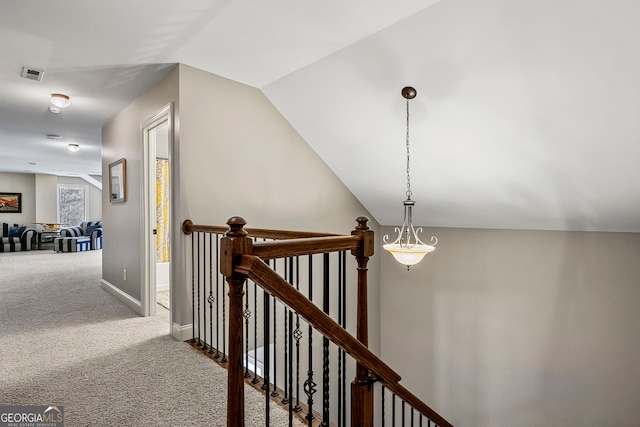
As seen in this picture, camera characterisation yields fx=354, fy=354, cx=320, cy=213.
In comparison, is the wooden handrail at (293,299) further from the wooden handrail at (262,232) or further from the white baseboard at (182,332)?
the white baseboard at (182,332)

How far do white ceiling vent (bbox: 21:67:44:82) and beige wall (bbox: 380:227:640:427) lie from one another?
4.43 metres

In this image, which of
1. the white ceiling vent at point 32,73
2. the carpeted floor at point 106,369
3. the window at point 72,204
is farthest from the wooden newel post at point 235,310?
the window at point 72,204

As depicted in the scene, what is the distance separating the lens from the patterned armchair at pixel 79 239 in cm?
883

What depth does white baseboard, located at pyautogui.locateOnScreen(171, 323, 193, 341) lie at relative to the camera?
2.90 metres

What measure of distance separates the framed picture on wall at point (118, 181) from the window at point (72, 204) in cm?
842

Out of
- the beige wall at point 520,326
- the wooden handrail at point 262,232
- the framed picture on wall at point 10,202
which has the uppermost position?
the framed picture on wall at point 10,202

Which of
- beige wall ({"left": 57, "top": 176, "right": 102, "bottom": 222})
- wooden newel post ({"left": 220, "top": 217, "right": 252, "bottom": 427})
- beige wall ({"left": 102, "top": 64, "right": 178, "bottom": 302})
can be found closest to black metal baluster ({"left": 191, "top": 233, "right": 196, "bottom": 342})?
beige wall ({"left": 102, "top": 64, "right": 178, "bottom": 302})

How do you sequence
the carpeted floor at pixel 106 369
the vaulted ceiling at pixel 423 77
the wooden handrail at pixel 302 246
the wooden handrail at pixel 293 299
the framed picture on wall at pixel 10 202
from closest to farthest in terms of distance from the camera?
the wooden handrail at pixel 293 299 < the wooden handrail at pixel 302 246 < the carpeted floor at pixel 106 369 < the vaulted ceiling at pixel 423 77 < the framed picture on wall at pixel 10 202

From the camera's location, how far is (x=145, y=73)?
318 cm

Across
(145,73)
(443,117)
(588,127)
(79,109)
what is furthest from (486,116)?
(79,109)

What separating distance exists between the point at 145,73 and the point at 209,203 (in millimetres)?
1310

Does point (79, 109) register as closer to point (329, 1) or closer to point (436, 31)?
point (329, 1)

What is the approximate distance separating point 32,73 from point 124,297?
2.36 metres

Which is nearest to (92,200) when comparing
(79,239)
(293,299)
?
(79,239)
